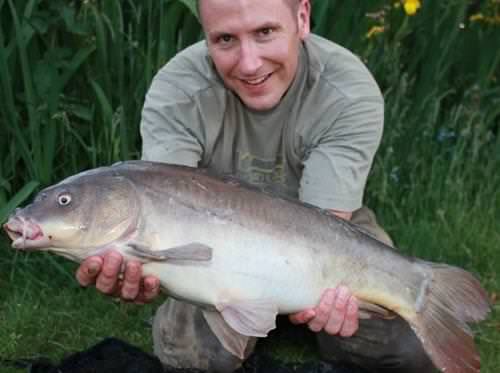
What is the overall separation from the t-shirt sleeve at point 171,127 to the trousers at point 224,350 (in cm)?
51

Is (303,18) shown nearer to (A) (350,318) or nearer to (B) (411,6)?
(A) (350,318)

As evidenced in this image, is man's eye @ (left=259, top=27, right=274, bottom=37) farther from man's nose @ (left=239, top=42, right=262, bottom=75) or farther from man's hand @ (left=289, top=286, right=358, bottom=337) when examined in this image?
man's hand @ (left=289, top=286, right=358, bottom=337)

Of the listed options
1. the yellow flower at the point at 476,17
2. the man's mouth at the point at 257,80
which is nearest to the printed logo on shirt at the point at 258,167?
the man's mouth at the point at 257,80

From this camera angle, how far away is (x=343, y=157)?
121 inches

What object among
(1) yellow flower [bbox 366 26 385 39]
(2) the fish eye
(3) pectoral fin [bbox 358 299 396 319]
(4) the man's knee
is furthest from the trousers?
(1) yellow flower [bbox 366 26 385 39]

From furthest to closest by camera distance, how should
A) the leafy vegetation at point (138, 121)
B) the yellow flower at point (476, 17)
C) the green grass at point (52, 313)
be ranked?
1. the yellow flower at point (476, 17)
2. the leafy vegetation at point (138, 121)
3. the green grass at point (52, 313)

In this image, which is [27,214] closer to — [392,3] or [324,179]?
[324,179]

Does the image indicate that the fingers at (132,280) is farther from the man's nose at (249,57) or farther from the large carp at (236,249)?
the man's nose at (249,57)

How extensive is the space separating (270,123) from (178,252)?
766 millimetres

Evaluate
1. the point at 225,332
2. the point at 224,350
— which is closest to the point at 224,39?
the point at 225,332

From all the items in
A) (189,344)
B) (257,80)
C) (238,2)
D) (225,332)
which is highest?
(238,2)

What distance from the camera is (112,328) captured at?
3576 mm

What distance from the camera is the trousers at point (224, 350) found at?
3234 mm

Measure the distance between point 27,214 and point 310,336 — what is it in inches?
54.8
